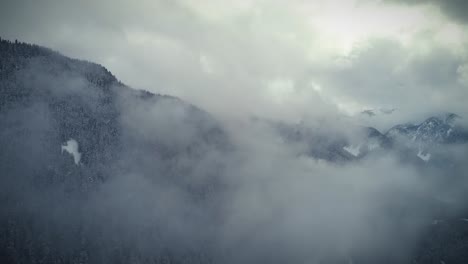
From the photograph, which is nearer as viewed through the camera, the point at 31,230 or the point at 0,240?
the point at 0,240

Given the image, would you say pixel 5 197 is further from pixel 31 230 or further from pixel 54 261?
pixel 54 261

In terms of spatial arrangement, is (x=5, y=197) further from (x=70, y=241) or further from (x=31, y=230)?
(x=70, y=241)

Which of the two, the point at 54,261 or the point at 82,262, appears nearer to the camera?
the point at 54,261

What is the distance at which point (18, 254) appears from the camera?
167 meters

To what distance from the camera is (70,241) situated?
198250 millimetres

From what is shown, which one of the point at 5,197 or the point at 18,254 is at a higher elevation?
the point at 5,197

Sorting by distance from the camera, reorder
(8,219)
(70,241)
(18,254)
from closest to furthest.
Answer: (18,254) < (8,219) < (70,241)

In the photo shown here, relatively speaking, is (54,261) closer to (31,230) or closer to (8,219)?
(31,230)

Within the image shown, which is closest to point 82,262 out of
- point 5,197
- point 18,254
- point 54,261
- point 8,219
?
point 54,261

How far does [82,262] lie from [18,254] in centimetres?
3443

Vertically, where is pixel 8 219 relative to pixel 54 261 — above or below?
above

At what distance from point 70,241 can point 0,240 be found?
38674mm

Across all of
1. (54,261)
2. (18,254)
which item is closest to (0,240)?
(18,254)

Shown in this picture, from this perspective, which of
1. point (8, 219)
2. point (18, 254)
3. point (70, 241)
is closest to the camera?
point (18, 254)
